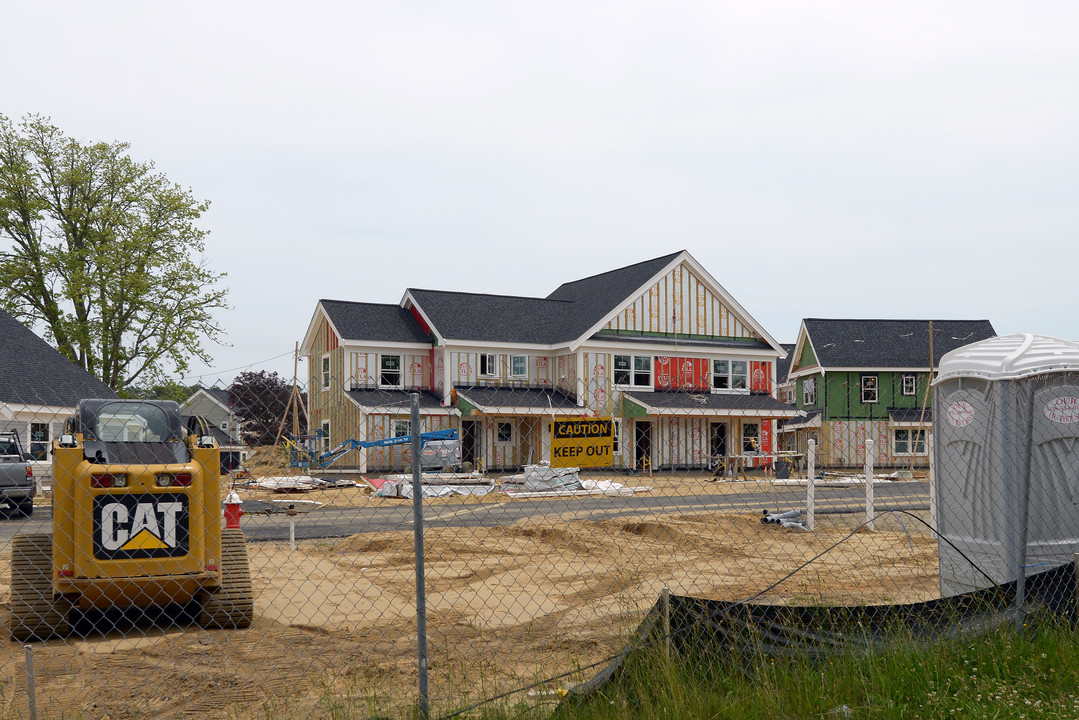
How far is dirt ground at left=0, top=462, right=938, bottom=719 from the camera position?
6562 millimetres

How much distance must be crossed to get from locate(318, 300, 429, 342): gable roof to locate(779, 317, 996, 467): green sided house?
71.6 ft

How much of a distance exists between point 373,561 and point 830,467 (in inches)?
1407

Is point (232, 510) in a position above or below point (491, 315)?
below

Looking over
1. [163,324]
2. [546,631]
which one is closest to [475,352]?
[163,324]

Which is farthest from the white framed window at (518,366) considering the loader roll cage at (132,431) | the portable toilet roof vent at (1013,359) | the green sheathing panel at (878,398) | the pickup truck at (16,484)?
the portable toilet roof vent at (1013,359)

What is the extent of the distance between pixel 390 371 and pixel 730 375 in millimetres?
15481

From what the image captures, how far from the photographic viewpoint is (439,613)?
988 cm

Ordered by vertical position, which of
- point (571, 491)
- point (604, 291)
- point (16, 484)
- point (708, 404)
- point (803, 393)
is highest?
point (604, 291)

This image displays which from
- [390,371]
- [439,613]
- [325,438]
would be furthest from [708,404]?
[439,613]

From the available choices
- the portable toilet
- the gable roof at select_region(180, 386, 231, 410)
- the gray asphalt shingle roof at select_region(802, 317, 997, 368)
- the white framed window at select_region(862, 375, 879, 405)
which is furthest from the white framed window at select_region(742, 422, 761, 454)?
the gable roof at select_region(180, 386, 231, 410)

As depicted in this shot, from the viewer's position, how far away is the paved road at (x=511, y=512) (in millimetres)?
18453

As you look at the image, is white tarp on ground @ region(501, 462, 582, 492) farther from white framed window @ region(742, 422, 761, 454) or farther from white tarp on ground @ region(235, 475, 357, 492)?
white framed window @ region(742, 422, 761, 454)

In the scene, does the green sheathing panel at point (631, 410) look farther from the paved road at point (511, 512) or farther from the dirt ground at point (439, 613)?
the dirt ground at point (439, 613)

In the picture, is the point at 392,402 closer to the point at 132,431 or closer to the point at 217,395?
the point at 132,431
